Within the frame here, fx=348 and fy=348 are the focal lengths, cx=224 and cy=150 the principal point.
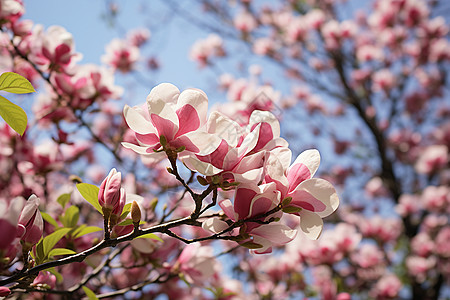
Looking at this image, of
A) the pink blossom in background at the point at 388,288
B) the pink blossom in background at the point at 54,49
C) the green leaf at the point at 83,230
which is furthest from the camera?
the pink blossom in background at the point at 388,288

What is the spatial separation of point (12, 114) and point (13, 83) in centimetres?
5

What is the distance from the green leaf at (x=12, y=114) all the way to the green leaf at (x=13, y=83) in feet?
0.12

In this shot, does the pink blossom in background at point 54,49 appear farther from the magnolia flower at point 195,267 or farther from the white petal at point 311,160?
the white petal at point 311,160

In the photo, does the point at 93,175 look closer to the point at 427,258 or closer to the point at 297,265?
the point at 297,265

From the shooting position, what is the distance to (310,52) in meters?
4.07

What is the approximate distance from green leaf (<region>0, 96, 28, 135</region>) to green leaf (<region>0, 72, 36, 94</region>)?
36mm

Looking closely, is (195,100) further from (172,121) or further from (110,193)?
(110,193)

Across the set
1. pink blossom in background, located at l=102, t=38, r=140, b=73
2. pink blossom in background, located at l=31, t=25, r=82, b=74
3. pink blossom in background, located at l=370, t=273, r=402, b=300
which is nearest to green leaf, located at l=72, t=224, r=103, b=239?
pink blossom in background, located at l=31, t=25, r=82, b=74

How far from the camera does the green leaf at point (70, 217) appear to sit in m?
0.79

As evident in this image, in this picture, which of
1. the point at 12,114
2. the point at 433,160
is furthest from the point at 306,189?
the point at 433,160

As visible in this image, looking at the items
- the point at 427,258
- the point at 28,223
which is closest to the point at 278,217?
the point at 28,223

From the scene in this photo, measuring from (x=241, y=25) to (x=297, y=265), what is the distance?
10.8 ft

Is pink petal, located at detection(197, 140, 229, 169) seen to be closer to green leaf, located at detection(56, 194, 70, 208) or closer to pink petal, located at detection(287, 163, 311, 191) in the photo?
pink petal, located at detection(287, 163, 311, 191)

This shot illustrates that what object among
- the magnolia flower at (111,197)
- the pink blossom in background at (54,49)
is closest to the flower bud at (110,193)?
the magnolia flower at (111,197)
